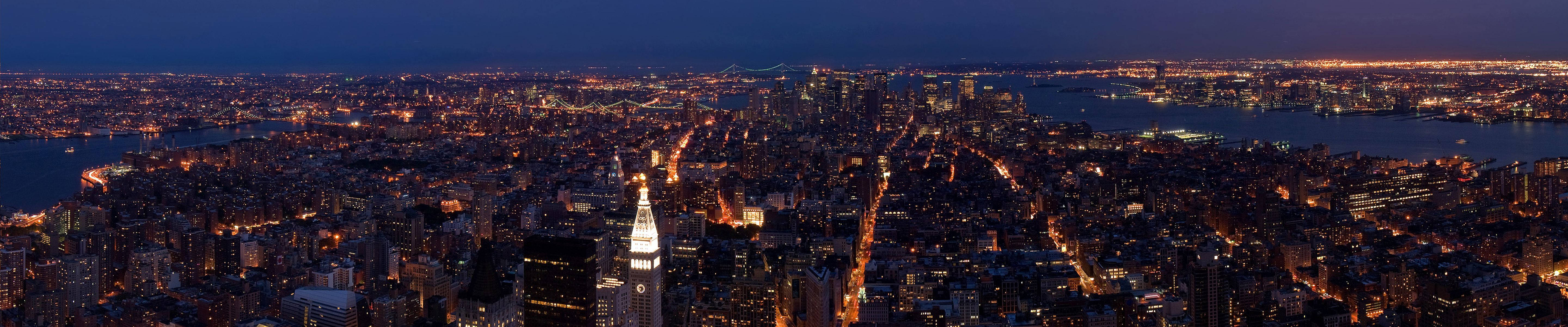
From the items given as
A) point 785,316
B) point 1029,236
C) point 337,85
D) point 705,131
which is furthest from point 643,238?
point 337,85

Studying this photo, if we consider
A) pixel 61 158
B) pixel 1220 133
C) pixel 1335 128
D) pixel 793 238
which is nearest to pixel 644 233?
pixel 793 238

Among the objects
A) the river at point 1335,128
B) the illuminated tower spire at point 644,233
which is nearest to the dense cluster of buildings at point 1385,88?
the river at point 1335,128

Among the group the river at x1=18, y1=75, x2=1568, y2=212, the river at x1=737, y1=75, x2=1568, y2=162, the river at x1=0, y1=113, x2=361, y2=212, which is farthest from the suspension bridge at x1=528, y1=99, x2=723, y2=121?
the river at x1=0, y1=113, x2=361, y2=212

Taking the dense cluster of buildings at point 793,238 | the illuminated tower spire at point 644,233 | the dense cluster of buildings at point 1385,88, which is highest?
the dense cluster of buildings at point 1385,88

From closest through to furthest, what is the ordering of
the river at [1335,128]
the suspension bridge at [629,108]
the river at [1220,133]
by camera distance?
the river at [1220,133] → the river at [1335,128] → the suspension bridge at [629,108]

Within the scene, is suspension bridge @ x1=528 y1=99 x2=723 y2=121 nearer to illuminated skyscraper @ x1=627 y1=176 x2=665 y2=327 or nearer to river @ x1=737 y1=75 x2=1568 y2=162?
river @ x1=737 y1=75 x2=1568 y2=162

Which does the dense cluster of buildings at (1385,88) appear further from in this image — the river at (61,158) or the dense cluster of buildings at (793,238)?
the river at (61,158)

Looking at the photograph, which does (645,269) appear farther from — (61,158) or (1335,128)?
(1335,128)
